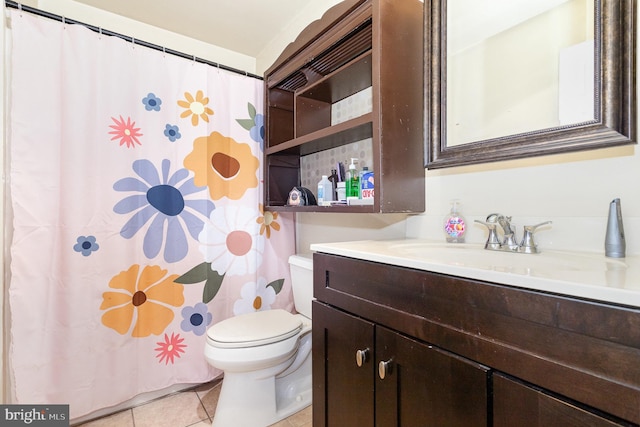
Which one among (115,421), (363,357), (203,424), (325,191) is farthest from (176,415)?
(325,191)

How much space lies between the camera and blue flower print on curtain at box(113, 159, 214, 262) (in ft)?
4.80

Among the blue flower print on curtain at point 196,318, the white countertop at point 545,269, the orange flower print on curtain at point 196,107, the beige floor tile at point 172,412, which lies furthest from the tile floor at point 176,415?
the orange flower print on curtain at point 196,107

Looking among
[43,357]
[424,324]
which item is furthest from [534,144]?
[43,357]

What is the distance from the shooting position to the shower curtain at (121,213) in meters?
1.26

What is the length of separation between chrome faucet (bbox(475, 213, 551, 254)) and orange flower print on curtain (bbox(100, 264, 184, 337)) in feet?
4.81

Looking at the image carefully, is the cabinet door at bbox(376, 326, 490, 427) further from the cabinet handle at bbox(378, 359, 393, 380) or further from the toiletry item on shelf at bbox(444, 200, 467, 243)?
the toiletry item on shelf at bbox(444, 200, 467, 243)

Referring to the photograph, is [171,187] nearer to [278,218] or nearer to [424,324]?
[278,218]

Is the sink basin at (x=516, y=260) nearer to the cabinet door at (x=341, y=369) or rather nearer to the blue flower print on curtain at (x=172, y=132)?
the cabinet door at (x=341, y=369)

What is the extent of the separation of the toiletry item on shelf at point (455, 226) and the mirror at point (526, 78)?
18 centimetres

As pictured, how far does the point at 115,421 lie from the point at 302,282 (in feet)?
3.63

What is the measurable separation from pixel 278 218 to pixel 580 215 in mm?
1447

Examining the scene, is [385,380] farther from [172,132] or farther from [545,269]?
[172,132]

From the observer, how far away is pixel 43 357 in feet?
4.21

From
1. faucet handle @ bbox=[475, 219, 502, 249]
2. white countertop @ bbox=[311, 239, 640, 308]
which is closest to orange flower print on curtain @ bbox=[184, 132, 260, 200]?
white countertop @ bbox=[311, 239, 640, 308]
